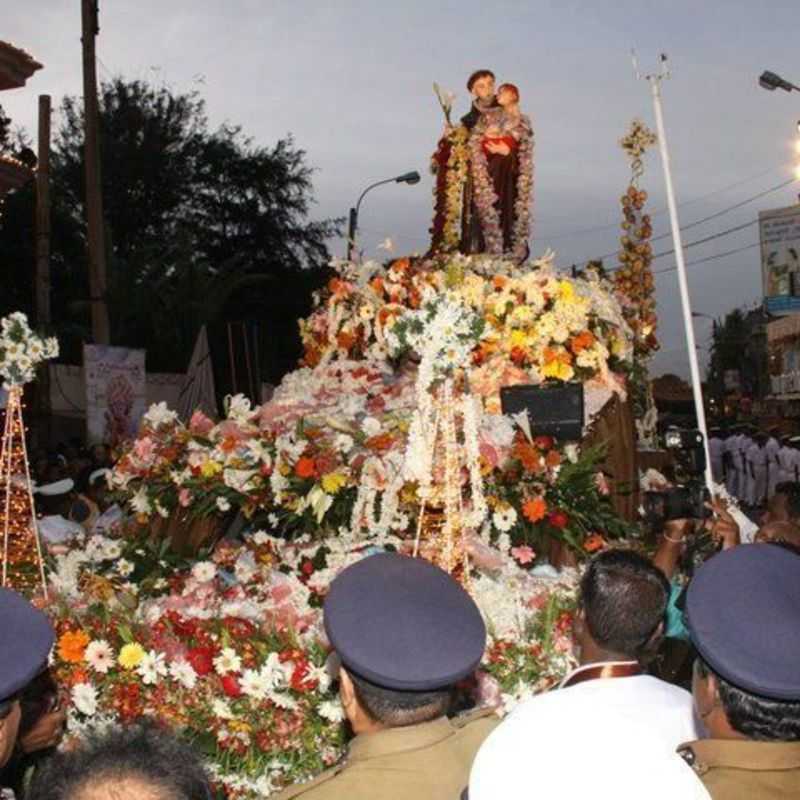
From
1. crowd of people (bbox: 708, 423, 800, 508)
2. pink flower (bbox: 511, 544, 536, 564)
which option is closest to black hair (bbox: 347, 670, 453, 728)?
pink flower (bbox: 511, 544, 536, 564)

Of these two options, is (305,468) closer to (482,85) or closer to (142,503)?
(142,503)

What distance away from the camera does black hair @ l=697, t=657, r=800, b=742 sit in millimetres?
2738

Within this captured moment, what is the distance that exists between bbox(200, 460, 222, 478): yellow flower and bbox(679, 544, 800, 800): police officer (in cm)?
543

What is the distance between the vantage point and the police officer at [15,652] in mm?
2871

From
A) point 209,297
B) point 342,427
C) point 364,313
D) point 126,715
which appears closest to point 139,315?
point 209,297

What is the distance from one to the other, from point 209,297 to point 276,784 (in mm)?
27655

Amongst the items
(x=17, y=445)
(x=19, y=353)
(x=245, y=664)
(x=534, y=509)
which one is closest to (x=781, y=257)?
(x=534, y=509)

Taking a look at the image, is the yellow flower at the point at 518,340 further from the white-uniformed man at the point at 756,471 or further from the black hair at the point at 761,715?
A: the white-uniformed man at the point at 756,471

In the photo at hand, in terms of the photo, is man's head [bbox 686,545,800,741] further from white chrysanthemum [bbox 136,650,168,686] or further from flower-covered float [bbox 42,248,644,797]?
white chrysanthemum [bbox 136,650,168,686]

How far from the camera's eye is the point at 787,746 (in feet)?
8.95

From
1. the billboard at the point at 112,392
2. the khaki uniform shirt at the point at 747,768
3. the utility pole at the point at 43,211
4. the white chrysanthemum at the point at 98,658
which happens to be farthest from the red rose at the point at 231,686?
the utility pole at the point at 43,211

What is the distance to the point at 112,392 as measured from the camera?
50.3ft

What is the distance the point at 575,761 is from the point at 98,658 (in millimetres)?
3885

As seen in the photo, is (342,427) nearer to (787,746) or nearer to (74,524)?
(74,524)
